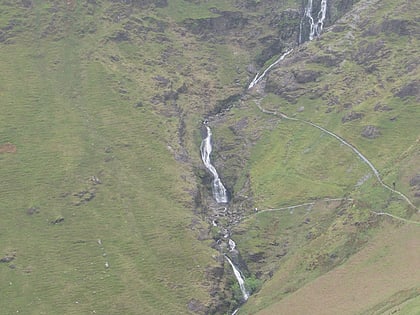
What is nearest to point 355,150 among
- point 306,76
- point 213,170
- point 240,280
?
point 213,170

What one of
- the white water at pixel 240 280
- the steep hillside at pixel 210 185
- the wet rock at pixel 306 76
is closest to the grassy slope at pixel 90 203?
the steep hillside at pixel 210 185

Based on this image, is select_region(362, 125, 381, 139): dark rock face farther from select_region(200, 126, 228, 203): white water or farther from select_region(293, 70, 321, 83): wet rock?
select_region(200, 126, 228, 203): white water

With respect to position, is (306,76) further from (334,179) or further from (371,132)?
(334,179)

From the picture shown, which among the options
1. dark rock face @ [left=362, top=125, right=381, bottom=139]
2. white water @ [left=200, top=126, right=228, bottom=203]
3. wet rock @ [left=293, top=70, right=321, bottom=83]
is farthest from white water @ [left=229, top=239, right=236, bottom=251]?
wet rock @ [left=293, top=70, right=321, bottom=83]

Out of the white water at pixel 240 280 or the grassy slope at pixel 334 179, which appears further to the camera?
the white water at pixel 240 280

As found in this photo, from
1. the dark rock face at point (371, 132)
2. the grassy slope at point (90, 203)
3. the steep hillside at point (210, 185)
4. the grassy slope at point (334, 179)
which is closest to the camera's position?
the grassy slope at point (334, 179)

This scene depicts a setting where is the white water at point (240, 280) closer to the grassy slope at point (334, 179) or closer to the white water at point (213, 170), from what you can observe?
the grassy slope at point (334, 179)
